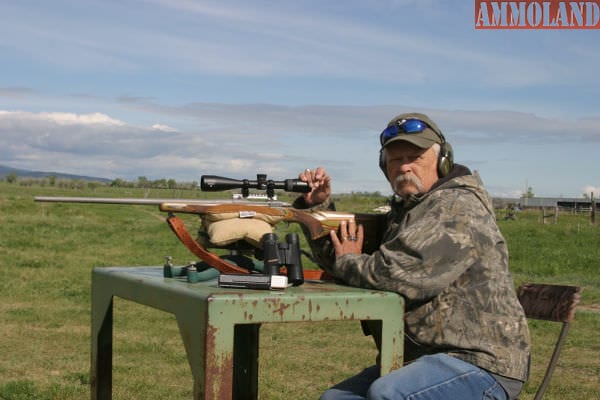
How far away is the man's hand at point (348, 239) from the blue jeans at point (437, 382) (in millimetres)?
635

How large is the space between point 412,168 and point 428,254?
58 centimetres

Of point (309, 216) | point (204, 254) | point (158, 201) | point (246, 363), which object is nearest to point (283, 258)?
point (204, 254)

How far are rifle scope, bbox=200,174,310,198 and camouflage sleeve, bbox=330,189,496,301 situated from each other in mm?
698

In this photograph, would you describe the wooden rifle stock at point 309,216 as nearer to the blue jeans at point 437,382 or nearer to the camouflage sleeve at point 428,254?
the camouflage sleeve at point 428,254

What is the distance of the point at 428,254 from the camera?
325cm

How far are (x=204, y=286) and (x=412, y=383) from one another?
869 mm

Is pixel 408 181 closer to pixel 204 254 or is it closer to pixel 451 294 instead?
pixel 451 294

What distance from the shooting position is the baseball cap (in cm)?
365

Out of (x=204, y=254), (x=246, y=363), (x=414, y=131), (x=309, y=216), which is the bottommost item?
(x=246, y=363)

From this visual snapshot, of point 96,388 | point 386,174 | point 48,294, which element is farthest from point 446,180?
point 48,294

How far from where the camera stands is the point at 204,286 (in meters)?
3.24

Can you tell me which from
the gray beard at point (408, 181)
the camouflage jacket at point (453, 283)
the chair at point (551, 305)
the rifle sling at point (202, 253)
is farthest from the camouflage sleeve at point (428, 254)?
the chair at point (551, 305)

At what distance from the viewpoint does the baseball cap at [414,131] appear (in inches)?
144

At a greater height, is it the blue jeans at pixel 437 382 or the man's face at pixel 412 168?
the man's face at pixel 412 168
